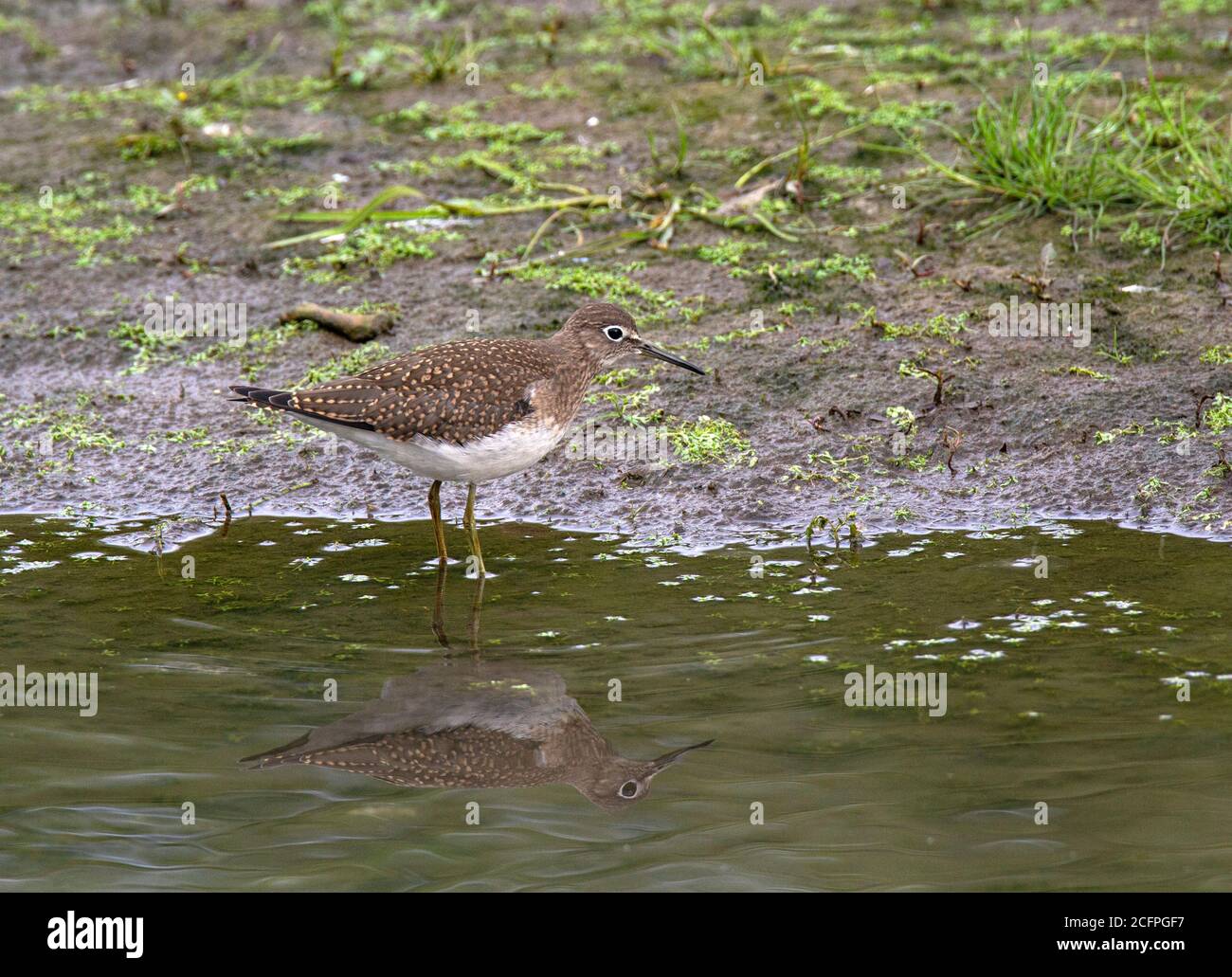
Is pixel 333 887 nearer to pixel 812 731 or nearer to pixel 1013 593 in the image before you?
pixel 812 731

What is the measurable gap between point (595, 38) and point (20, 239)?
4.88 meters

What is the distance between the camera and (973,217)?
30.5 ft

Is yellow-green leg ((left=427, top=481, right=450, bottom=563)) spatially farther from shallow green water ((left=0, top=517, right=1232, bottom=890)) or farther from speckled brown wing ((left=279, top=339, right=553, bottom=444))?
speckled brown wing ((left=279, top=339, right=553, bottom=444))

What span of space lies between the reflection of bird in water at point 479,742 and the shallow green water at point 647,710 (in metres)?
0.03

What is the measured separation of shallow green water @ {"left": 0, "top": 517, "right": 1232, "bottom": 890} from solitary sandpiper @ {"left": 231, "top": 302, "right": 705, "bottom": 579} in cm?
54

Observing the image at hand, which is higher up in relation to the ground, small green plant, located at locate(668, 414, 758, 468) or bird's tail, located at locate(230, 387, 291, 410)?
bird's tail, located at locate(230, 387, 291, 410)

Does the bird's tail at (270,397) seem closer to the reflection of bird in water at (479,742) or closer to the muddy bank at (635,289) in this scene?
the muddy bank at (635,289)

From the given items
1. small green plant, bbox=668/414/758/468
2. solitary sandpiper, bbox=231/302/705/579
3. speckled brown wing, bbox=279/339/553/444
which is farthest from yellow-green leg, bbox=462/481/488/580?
small green plant, bbox=668/414/758/468

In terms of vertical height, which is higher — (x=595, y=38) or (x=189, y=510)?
(x=595, y=38)

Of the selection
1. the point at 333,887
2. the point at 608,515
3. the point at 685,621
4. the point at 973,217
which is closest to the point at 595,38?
the point at 973,217

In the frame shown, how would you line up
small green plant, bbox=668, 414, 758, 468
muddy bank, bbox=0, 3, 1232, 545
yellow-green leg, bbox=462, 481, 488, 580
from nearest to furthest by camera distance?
yellow-green leg, bbox=462, 481, 488, 580 → muddy bank, bbox=0, 3, 1232, 545 → small green plant, bbox=668, 414, 758, 468

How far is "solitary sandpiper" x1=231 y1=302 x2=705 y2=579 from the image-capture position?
6.81 meters

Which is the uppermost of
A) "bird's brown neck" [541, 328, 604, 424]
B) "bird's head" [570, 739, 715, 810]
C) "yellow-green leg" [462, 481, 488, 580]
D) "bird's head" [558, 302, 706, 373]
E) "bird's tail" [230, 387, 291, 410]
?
"bird's head" [558, 302, 706, 373]

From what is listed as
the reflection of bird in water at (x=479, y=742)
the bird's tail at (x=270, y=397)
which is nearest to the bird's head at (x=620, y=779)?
the reflection of bird in water at (x=479, y=742)
